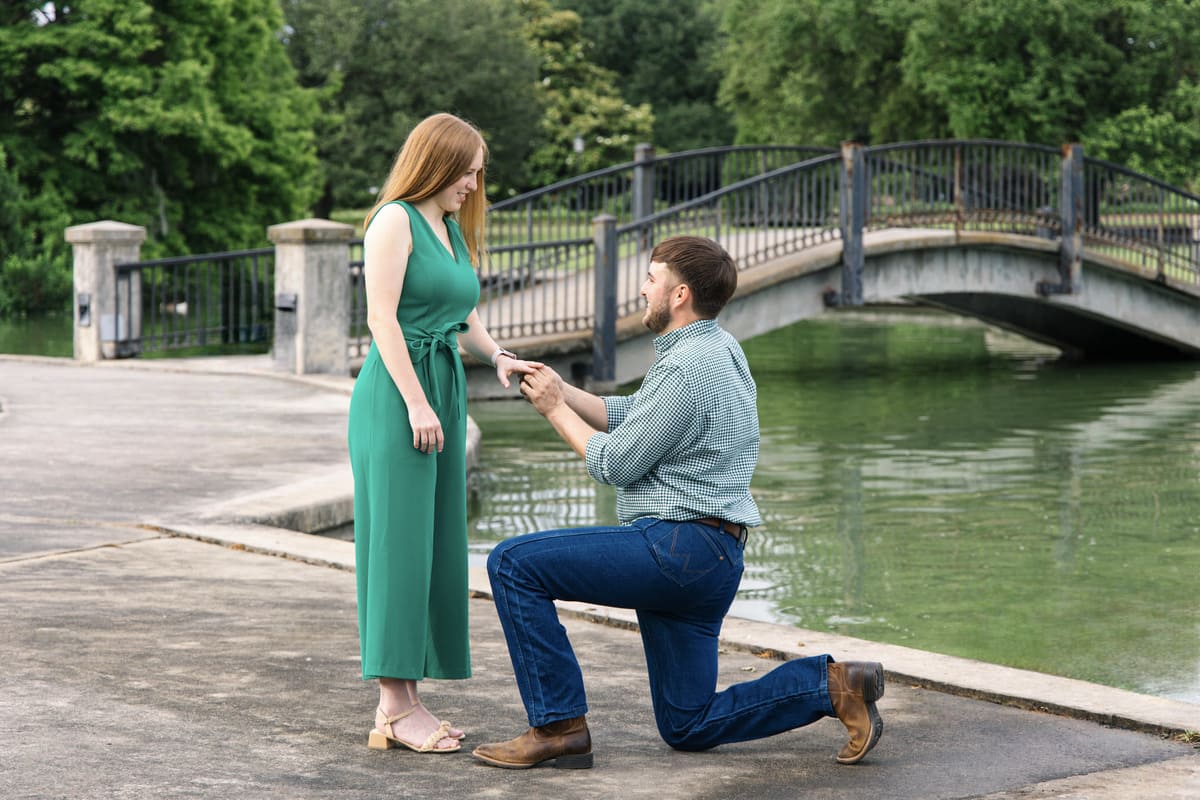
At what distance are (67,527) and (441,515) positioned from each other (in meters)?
3.42

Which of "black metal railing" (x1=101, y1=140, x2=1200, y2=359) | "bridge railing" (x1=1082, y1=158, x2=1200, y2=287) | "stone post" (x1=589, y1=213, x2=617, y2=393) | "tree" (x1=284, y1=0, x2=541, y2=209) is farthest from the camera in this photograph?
"tree" (x1=284, y1=0, x2=541, y2=209)

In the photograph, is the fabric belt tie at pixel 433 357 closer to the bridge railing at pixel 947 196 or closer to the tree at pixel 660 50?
the bridge railing at pixel 947 196

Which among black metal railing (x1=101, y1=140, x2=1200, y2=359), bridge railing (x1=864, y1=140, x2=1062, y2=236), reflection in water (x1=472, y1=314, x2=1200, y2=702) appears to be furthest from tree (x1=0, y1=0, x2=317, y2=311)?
reflection in water (x1=472, y1=314, x2=1200, y2=702)

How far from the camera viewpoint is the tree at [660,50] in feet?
229

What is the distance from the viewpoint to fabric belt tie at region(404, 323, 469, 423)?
4.43 m

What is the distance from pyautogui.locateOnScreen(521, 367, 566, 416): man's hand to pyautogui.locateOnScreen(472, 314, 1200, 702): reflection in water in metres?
2.97

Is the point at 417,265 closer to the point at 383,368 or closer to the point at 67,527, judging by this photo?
the point at 383,368

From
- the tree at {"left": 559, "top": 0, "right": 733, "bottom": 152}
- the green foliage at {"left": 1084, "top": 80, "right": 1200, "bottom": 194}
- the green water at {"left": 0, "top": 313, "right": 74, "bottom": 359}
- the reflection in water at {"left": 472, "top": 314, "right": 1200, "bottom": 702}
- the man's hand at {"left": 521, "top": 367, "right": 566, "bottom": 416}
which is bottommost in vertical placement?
the reflection in water at {"left": 472, "top": 314, "right": 1200, "bottom": 702}

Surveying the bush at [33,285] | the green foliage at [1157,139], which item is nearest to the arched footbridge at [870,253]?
the green foliage at [1157,139]

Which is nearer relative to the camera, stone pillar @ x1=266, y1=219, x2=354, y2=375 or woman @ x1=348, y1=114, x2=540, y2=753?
woman @ x1=348, y1=114, x2=540, y2=753

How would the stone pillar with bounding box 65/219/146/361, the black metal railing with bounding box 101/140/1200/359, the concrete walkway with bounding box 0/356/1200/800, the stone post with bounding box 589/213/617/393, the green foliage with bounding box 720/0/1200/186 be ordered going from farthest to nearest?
the green foliage with bounding box 720/0/1200/186 → the stone post with bounding box 589/213/617/393 → the black metal railing with bounding box 101/140/1200/359 → the stone pillar with bounding box 65/219/146/361 → the concrete walkway with bounding box 0/356/1200/800

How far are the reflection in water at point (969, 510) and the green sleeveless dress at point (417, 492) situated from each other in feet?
9.61

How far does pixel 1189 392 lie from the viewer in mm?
19828

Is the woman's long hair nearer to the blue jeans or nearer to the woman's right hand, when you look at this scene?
the woman's right hand
